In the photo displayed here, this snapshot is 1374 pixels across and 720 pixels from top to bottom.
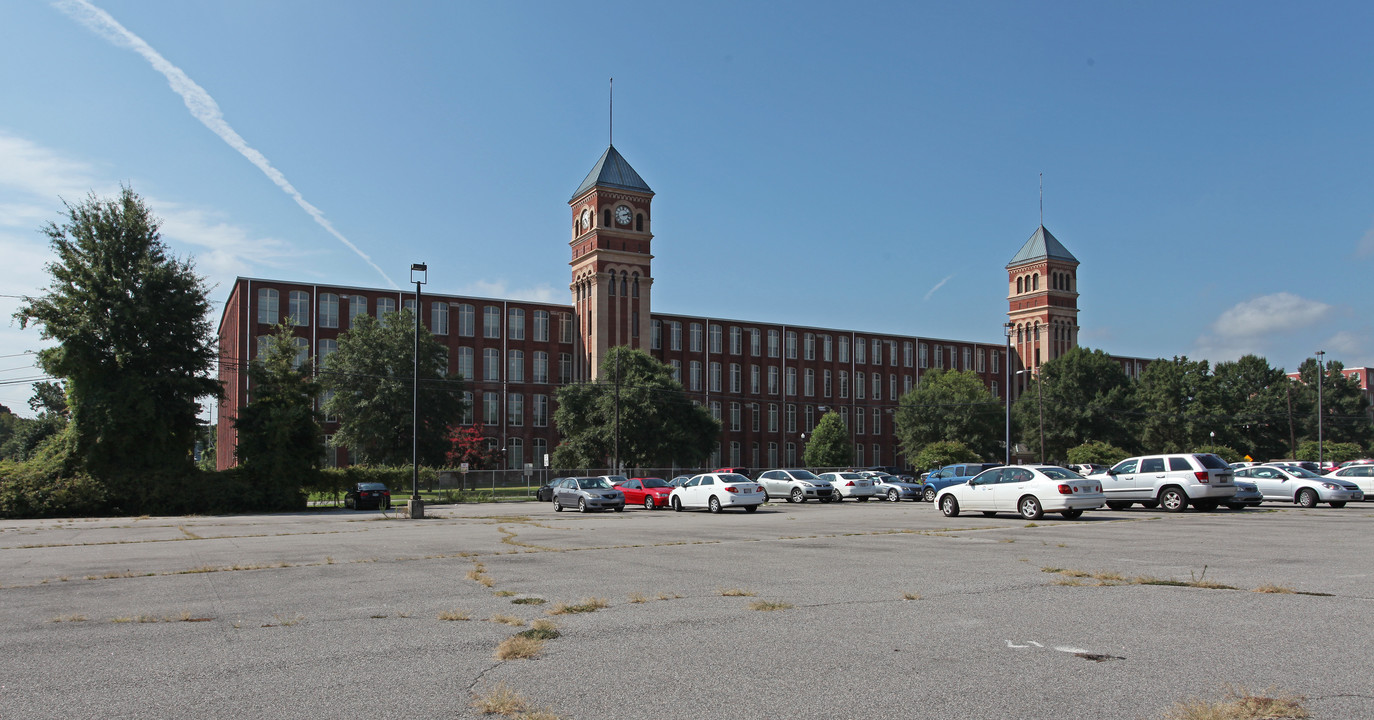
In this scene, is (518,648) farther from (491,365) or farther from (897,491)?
(491,365)

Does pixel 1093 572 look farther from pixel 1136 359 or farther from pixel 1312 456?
pixel 1136 359

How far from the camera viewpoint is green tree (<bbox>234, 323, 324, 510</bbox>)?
3941cm

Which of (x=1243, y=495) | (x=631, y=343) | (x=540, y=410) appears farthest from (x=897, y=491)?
(x=540, y=410)

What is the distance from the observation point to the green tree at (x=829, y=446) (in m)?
77.1

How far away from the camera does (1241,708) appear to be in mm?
5219

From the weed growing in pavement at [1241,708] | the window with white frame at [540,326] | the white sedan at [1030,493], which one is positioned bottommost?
the white sedan at [1030,493]

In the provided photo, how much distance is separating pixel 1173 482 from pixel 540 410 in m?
65.9

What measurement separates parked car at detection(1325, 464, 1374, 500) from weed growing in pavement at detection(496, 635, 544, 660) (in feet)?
124

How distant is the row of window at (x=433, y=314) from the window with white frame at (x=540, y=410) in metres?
5.47

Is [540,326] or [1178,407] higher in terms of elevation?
[540,326]

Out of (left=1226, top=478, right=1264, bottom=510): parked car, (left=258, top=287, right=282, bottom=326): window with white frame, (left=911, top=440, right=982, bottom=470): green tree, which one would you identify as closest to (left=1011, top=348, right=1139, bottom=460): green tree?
(left=911, top=440, right=982, bottom=470): green tree

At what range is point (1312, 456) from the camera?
81.1 m

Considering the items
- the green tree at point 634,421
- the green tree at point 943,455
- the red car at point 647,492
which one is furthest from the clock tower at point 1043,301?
the red car at point 647,492

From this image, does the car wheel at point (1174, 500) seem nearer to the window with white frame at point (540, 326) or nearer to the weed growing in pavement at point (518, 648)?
the weed growing in pavement at point (518, 648)
